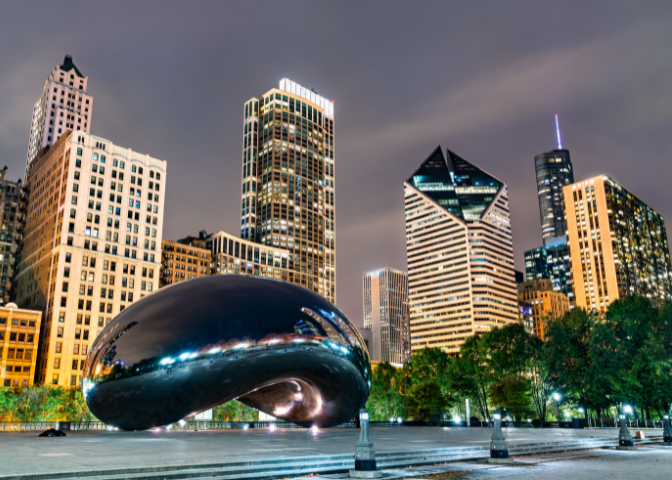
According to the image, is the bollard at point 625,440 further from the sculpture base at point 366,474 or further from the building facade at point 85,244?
the building facade at point 85,244

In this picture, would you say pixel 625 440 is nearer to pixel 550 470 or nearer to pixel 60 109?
pixel 550 470

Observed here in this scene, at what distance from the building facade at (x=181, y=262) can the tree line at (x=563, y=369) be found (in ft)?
306

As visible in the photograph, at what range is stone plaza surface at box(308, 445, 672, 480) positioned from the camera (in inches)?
559

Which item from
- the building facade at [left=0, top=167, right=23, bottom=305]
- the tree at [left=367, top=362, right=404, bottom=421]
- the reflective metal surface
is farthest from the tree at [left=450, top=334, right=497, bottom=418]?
the building facade at [left=0, top=167, right=23, bottom=305]

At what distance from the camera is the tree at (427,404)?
2534 inches

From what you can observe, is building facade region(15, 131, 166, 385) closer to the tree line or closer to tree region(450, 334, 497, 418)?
the tree line

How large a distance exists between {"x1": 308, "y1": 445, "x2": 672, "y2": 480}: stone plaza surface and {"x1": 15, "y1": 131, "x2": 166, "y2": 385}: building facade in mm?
104577

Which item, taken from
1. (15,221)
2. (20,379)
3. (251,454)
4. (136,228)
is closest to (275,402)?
(251,454)

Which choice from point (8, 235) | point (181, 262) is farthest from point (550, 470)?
point (181, 262)

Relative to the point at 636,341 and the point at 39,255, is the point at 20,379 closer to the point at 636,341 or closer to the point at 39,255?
the point at 39,255

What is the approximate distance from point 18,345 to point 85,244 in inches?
946

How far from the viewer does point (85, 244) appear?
386 feet

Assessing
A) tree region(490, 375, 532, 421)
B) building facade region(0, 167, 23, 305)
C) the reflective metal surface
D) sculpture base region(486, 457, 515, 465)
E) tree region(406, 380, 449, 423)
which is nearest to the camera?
the reflective metal surface

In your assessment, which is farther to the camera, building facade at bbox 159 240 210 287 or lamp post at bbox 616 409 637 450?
building facade at bbox 159 240 210 287
